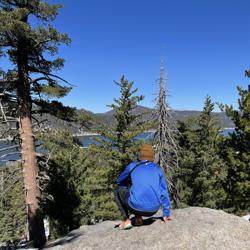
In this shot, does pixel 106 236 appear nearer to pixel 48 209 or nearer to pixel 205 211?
pixel 205 211

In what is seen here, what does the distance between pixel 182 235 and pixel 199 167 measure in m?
21.8

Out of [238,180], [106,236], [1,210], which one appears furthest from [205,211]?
[1,210]

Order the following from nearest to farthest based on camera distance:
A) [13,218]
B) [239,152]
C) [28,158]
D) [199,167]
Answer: [28,158] → [239,152] → [199,167] → [13,218]

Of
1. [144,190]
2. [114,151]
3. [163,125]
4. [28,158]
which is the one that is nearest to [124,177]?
[144,190]

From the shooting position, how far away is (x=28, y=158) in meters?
11.9

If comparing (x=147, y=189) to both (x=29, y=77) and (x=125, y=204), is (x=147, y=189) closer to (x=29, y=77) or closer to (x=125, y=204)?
(x=125, y=204)

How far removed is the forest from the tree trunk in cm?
3

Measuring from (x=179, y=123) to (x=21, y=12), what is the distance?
1853 centimetres

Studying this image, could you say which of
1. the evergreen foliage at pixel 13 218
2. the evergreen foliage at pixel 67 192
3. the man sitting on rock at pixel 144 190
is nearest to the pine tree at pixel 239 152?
the evergreen foliage at pixel 67 192

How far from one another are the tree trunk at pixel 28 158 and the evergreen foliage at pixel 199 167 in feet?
50.6

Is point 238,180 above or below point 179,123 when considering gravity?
below

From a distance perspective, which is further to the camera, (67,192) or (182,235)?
(67,192)

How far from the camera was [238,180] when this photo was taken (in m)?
19.2

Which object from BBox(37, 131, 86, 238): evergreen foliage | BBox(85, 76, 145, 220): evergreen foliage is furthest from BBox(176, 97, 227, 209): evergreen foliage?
BBox(37, 131, 86, 238): evergreen foliage
